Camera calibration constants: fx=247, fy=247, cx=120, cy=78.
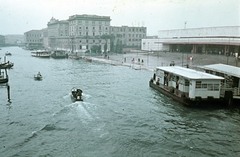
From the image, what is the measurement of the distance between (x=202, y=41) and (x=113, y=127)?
5738 cm

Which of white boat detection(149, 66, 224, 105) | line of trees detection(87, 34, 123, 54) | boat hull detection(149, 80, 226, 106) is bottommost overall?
boat hull detection(149, 80, 226, 106)

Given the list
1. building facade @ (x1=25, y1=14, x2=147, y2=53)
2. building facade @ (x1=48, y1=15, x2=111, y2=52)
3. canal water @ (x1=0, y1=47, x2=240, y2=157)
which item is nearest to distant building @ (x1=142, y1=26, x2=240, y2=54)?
building facade @ (x1=25, y1=14, x2=147, y2=53)

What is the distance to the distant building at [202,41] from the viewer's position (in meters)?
63.9

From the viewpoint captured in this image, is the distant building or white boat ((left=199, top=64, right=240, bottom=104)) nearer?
white boat ((left=199, top=64, right=240, bottom=104))

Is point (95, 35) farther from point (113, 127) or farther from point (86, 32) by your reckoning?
point (113, 127)

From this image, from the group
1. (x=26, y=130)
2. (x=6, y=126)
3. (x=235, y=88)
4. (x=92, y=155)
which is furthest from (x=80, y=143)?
(x=235, y=88)

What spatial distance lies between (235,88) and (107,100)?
50.0 ft

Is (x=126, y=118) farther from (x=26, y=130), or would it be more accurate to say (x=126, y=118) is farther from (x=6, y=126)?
(x=6, y=126)

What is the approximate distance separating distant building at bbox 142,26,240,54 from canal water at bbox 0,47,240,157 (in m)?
38.1

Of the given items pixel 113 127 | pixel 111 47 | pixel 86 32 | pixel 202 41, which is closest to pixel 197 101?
pixel 113 127

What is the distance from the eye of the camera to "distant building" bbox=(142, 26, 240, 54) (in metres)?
63.9

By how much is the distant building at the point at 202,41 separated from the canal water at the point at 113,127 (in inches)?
1500

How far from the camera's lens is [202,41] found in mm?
71562

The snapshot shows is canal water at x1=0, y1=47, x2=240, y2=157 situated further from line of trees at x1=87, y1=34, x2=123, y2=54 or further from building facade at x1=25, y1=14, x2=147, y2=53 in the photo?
building facade at x1=25, y1=14, x2=147, y2=53
